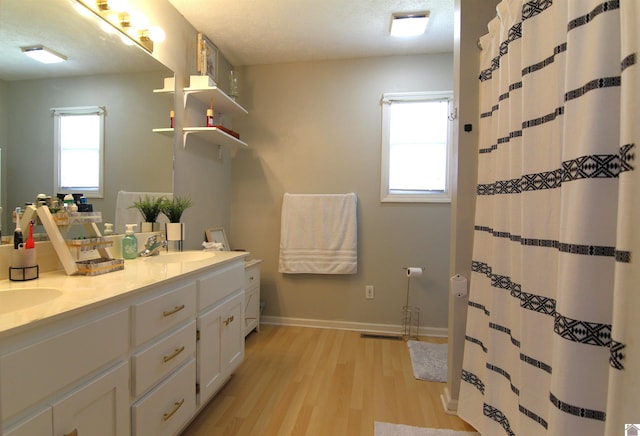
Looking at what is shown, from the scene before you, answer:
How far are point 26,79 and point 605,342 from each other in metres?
2.11

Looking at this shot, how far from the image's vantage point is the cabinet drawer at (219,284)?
1435 millimetres

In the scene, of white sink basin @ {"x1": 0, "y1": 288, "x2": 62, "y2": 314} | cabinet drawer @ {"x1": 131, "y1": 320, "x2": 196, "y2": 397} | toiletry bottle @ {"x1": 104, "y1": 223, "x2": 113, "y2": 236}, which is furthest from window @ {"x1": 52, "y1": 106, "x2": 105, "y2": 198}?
cabinet drawer @ {"x1": 131, "y1": 320, "x2": 196, "y2": 397}

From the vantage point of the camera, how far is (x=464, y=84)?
5.08ft

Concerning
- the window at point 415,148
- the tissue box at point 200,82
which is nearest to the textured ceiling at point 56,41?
the tissue box at point 200,82

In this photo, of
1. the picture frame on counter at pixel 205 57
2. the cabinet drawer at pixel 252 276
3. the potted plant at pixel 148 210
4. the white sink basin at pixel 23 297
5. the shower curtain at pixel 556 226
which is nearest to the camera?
the shower curtain at pixel 556 226

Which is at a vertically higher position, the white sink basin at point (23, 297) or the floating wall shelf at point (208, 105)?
the floating wall shelf at point (208, 105)

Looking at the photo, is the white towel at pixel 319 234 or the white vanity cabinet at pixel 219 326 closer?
the white vanity cabinet at pixel 219 326

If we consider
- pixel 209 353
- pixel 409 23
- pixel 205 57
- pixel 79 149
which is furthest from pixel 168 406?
pixel 409 23

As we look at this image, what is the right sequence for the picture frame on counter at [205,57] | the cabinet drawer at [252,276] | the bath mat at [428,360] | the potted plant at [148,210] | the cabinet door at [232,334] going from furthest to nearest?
1. the cabinet drawer at [252,276]
2. the picture frame on counter at [205,57]
3. the bath mat at [428,360]
4. the potted plant at [148,210]
5. the cabinet door at [232,334]

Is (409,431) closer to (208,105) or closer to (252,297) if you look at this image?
(252,297)

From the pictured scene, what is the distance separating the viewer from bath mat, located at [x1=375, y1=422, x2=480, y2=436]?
145cm

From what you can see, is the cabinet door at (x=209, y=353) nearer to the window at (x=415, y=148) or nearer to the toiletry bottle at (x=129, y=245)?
the toiletry bottle at (x=129, y=245)

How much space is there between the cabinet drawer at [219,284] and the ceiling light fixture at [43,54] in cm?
116

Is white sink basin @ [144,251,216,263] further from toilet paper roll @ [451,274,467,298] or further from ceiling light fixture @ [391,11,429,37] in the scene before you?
ceiling light fixture @ [391,11,429,37]
